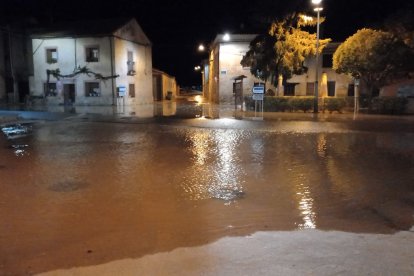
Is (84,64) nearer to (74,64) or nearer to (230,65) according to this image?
(74,64)

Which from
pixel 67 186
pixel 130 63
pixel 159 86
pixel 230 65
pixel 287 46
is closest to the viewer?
pixel 67 186

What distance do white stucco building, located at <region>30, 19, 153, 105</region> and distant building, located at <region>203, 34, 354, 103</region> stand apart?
30.2 ft

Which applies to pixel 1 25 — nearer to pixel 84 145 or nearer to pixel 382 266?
pixel 84 145

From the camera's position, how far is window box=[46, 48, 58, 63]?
4081 centimetres

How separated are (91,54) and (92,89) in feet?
11.1

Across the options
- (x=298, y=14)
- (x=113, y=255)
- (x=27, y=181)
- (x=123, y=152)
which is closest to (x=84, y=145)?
(x=123, y=152)

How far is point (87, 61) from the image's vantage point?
39.8 metres

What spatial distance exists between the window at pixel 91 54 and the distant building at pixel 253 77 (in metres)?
12.3

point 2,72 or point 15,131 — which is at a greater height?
point 2,72

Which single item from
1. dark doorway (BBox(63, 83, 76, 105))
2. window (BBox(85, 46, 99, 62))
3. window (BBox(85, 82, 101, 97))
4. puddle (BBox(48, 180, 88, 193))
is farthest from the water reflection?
dark doorway (BBox(63, 83, 76, 105))

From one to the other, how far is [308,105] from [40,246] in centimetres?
2495

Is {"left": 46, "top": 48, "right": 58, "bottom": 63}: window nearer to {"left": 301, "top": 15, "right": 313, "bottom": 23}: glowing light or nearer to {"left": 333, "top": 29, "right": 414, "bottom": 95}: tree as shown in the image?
{"left": 301, "top": 15, "right": 313, "bottom": 23}: glowing light

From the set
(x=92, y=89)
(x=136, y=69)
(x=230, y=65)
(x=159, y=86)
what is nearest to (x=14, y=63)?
(x=92, y=89)

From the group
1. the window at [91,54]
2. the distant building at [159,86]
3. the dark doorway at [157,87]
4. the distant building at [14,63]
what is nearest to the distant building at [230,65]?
the window at [91,54]
